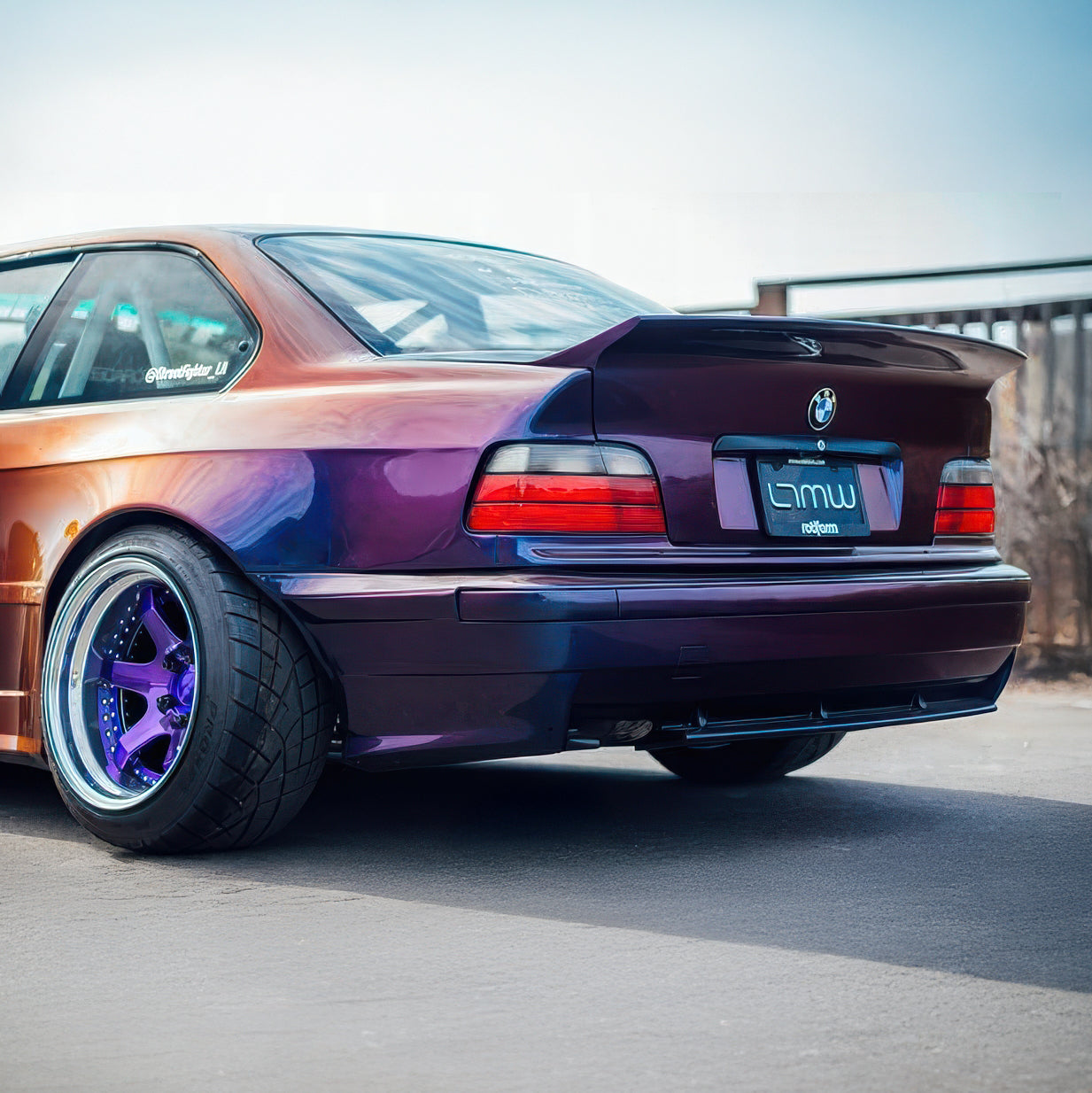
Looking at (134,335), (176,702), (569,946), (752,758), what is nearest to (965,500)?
(752,758)

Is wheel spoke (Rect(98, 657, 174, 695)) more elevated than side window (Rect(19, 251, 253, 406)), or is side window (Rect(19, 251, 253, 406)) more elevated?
side window (Rect(19, 251, 253, 406))

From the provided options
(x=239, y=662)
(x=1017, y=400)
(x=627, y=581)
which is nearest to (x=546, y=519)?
(x=627, y=581)

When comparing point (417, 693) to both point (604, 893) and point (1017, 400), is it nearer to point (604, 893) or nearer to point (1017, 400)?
point (604, 893)

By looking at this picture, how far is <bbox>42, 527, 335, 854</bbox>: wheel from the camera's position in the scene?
3586mm

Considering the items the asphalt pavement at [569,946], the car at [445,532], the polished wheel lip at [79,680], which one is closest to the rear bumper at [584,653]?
the car at [445,532]

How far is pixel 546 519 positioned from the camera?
3.40 meters

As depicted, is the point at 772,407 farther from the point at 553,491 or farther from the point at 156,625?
the point at 156,625

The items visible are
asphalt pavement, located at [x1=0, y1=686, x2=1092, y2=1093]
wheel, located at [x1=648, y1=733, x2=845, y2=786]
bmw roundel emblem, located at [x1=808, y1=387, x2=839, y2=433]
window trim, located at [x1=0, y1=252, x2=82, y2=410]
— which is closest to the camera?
asphalt pavement, located at [x1=0, y1=686, x2=1092, y2=1093]

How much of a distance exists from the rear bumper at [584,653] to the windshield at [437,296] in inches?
25.9

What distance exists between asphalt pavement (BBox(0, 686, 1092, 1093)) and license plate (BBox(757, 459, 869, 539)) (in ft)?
2.43

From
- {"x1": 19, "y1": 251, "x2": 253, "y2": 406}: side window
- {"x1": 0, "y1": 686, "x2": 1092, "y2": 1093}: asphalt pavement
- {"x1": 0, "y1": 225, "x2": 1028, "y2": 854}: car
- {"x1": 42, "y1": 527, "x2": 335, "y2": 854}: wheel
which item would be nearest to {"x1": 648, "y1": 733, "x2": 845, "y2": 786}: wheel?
{"x1": 0, "y1": 686, "x2": 1092, "y2": 1093}: asphalt pavement

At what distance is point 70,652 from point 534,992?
5.79ft

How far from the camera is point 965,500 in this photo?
4152 mm

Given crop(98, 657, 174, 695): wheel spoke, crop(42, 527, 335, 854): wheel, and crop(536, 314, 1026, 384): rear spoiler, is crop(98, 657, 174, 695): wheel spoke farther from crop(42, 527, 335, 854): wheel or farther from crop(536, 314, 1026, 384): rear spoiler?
crop(536, 314, 1026, 384): rear spoiler
